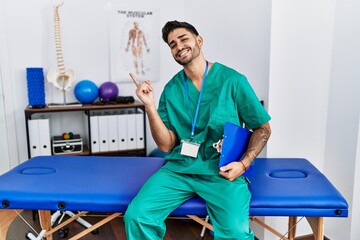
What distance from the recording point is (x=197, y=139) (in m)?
1.54

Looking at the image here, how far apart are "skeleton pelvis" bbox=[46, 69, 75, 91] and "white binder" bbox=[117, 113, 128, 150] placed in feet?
1.56

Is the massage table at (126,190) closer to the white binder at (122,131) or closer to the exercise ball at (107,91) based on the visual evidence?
the white binder at (122,131)

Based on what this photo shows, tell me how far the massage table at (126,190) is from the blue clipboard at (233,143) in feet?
0.38

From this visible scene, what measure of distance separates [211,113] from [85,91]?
1549 millimetres

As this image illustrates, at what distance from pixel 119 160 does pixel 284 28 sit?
3.74ft

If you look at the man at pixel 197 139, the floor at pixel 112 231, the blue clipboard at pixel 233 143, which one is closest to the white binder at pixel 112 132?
the floor at pixel 112 231

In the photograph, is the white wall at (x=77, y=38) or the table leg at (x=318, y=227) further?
the white wall at (x=77, y=38)

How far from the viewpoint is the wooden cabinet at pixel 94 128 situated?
2588 mm

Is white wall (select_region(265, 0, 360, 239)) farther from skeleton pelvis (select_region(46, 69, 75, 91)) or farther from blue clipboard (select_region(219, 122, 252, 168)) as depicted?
skeleton pelvis (select_region(46, 69, 75, 91))

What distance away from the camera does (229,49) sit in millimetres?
2330


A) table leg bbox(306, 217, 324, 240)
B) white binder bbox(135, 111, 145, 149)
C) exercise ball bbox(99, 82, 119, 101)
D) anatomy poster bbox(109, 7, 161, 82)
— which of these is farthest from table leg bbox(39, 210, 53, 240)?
anatomy poster bbox(109, 7, 161, 82)

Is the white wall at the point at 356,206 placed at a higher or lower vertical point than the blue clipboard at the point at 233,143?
lower

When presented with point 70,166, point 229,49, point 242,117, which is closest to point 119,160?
point 70,166

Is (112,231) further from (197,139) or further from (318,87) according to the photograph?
(318,87)
